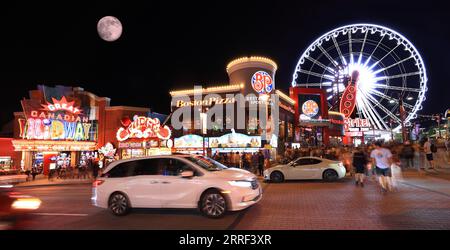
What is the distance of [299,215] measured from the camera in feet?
26.6

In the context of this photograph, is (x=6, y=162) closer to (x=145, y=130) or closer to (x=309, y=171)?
(x=145, y=130)

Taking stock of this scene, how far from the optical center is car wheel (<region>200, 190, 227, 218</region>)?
8.01 meters

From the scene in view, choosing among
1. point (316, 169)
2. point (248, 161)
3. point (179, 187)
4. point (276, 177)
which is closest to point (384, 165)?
point (316, 169)

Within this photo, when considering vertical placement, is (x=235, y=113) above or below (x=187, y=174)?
above

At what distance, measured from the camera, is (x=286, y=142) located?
3847 cm

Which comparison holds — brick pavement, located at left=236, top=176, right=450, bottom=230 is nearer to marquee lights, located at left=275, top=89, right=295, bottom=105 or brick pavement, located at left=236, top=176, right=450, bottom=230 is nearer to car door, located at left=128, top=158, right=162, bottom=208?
car door, located at left=128, top=158, right=162, bottom=208

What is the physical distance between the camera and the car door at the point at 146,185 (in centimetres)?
852

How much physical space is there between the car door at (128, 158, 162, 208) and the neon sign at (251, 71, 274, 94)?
81.1 ft

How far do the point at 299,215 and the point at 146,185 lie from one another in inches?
156

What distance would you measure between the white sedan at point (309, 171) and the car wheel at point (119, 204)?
29.3 ft

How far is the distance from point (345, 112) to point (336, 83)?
4349 mm

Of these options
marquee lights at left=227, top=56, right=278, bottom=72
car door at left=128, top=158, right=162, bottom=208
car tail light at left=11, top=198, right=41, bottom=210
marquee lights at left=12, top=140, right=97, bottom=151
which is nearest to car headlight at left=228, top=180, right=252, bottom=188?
car door at left=128, top=158, right=162, bottom=208

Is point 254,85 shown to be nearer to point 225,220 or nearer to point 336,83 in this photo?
point 336,83
